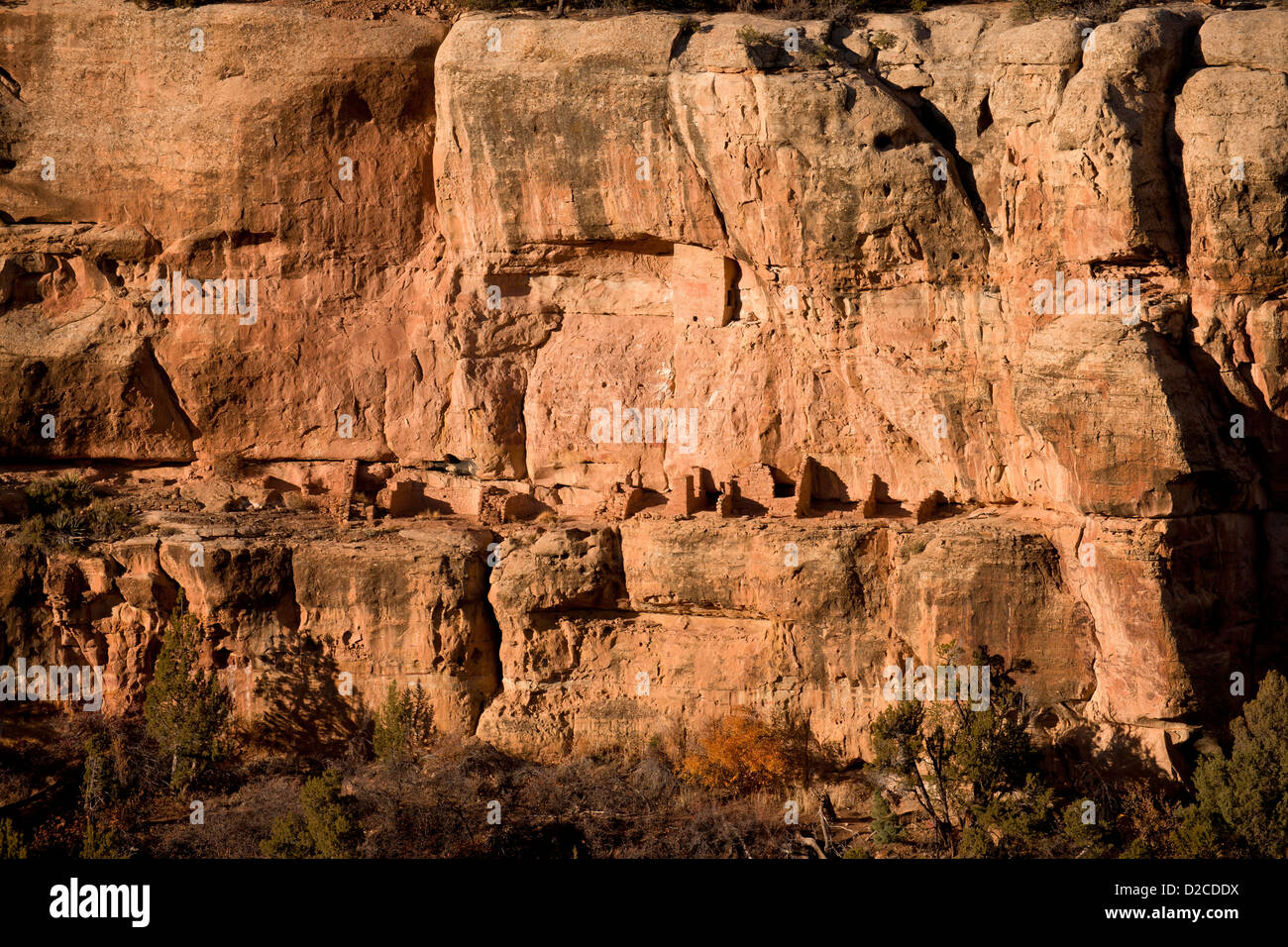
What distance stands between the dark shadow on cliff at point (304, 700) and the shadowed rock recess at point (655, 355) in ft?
1.03

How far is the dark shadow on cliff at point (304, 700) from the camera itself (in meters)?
26.9

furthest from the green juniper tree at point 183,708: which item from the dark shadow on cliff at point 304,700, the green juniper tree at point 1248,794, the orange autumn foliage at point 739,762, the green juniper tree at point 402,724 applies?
the green juniper tree at point 1248,794

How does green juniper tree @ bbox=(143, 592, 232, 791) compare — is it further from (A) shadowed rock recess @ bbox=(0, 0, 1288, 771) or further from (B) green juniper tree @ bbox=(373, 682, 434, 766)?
(B) green juniper tree @ bbox=(373, 682, 434, 766)

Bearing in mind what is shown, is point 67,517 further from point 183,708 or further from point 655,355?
point 655,355

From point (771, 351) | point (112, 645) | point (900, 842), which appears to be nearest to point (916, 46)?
point (771, 351)

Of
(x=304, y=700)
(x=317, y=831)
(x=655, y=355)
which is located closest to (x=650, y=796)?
(x=317, y=831)

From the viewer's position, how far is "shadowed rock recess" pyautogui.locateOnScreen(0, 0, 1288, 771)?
950 inches

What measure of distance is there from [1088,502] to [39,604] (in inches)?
626

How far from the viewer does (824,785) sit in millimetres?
25719

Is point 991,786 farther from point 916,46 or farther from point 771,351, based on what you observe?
point 916,46

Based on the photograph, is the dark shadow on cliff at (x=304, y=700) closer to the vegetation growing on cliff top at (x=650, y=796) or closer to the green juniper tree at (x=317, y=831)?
the vegetation growing on cliff top at (x=650, y=796)

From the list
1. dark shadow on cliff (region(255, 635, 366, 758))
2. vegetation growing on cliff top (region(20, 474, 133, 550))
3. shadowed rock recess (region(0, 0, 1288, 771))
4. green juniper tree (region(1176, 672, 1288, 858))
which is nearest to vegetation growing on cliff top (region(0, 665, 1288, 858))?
green juniper tree (region(1176, 672, 1288, 858))

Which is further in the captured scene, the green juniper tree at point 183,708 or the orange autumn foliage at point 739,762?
the green juniper tree at point 183,708

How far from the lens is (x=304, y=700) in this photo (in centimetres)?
2692
